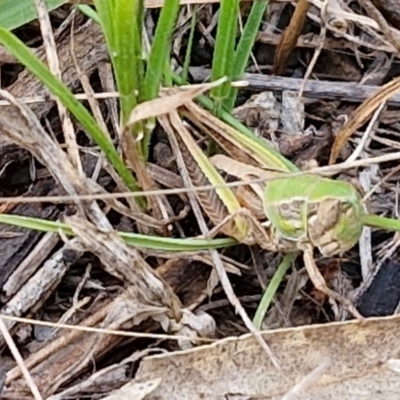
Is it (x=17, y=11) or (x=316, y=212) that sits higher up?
(x=17, y=11)

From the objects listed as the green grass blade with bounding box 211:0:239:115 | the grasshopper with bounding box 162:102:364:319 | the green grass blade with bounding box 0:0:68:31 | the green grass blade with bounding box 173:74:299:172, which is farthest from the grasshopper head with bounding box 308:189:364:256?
the green grass blade with bounding box 0:0:68:31

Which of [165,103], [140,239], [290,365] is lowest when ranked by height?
[290,365]

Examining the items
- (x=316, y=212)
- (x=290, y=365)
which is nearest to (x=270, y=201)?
(x=316, y=212)

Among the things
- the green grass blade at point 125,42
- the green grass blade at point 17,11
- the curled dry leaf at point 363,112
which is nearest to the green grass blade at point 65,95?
the green grass blade at point 125,42

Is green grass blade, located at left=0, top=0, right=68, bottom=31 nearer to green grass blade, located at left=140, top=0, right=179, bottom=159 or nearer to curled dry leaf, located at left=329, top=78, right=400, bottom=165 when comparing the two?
green grass blade, located at left=140, top=0, right=179, bottom=159

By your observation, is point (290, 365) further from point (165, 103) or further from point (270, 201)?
point (165, 103)

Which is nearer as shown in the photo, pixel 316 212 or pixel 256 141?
pixel 316 212

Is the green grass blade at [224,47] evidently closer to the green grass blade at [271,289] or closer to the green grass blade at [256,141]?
the green grass blade at [256,141]
